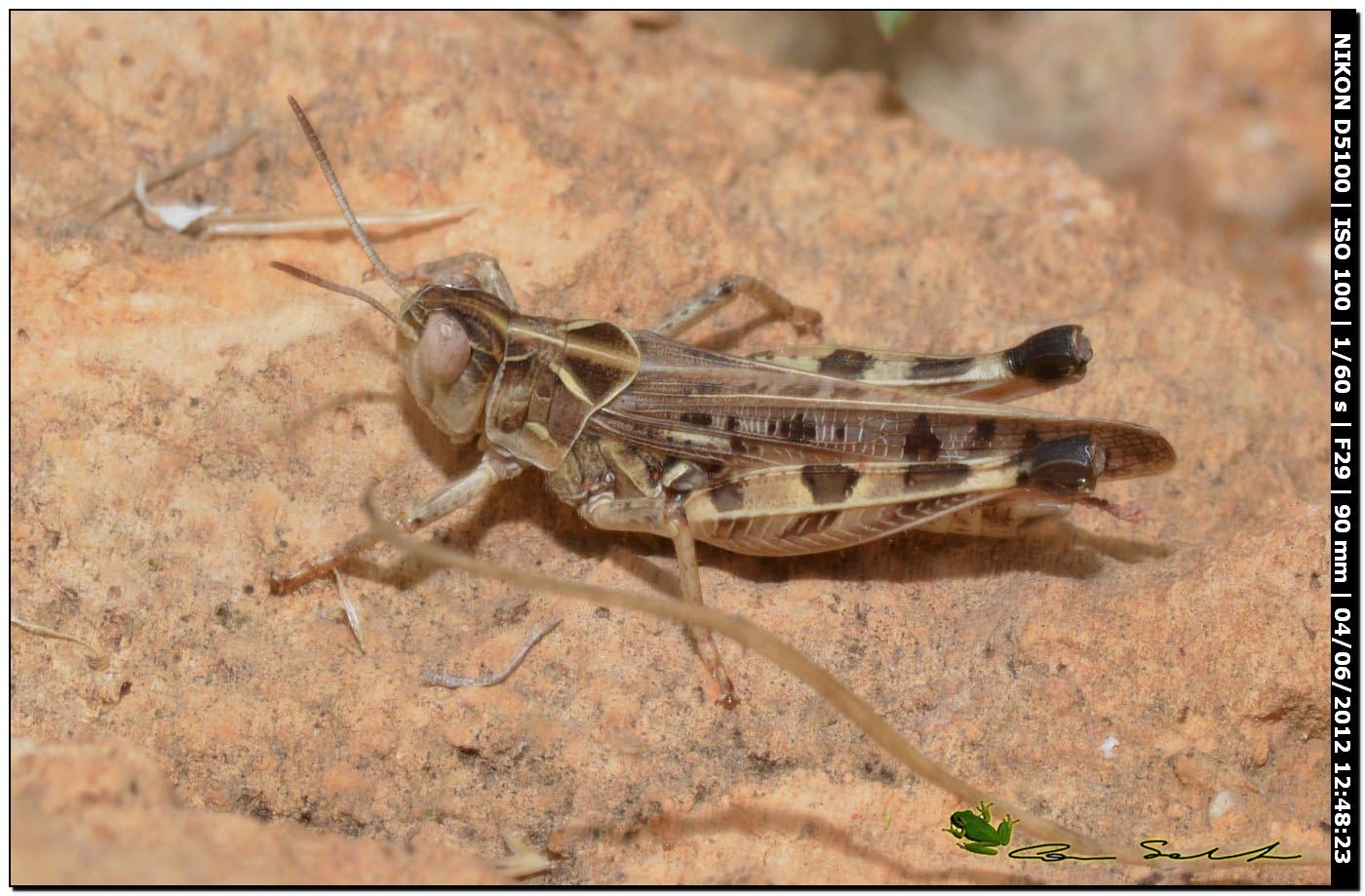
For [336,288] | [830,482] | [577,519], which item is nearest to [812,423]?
[830,482]

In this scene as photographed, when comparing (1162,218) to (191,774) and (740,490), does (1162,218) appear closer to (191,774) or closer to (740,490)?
(740,490)

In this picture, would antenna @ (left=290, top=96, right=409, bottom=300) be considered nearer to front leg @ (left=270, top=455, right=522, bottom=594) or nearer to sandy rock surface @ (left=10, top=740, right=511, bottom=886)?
front leg @ (left=270, top=455, right=522, bottom=594)

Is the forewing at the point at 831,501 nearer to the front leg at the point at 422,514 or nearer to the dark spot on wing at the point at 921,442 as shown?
the dark spot on wing at the point at 921,442

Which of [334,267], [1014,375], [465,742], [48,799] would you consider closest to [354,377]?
[334,267]

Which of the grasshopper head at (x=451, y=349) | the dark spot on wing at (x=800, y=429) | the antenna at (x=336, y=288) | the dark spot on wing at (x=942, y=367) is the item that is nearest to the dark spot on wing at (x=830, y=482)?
the dark spot on wing at (x=800, y=429)

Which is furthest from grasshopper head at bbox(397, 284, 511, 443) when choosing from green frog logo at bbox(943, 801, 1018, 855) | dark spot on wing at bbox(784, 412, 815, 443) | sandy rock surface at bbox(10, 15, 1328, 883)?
green frog logo at bbox(943, 801, 1018, 855)

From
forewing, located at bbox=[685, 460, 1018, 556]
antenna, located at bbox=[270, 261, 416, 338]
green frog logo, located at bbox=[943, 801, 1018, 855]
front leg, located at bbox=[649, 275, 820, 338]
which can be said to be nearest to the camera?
green frog logo, located at bbox=[943, 801, 1018, 855]
